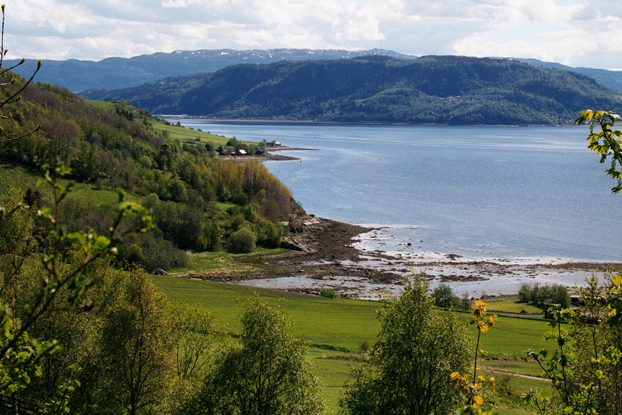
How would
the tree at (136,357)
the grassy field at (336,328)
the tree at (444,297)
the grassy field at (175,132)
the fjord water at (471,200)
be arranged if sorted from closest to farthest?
the tree at (136,357), the grassy field at (336,328), the tree at (444,297), the fjord water at (471,200), the grassy field at (175,132)

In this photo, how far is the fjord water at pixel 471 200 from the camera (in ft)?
220

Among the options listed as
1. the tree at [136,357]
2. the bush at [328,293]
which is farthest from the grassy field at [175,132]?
the tree at [136,357]

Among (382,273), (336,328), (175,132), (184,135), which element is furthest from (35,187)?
(175,132)

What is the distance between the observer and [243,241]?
68.4m

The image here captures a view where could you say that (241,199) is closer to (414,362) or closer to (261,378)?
(261,378)

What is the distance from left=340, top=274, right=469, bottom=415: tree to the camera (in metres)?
15.5

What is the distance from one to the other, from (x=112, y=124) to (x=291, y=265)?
69008mm

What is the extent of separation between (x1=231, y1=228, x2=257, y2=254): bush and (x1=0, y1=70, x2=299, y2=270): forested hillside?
0.14 metres

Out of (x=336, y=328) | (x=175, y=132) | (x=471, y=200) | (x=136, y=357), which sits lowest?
(x=336, y=328)

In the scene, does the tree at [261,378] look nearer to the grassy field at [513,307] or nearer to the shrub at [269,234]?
the grassy field at [513,307]

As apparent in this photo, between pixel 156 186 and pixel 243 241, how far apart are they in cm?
2031

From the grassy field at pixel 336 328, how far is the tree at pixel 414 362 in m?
6.95

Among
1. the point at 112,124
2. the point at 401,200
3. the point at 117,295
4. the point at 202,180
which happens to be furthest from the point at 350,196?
the point at 117,295

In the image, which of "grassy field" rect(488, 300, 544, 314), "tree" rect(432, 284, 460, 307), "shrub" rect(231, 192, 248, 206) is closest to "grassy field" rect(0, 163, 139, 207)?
"shrub" rect(231, 192, 248, 206)
